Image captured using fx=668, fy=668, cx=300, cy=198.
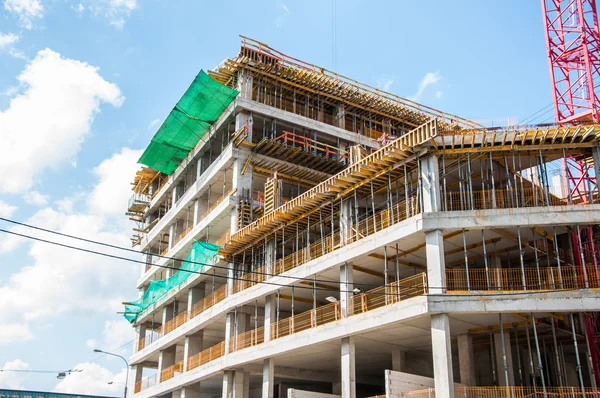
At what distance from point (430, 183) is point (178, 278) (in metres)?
24.2

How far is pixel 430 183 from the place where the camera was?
95.5ft

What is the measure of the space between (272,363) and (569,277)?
620 inches

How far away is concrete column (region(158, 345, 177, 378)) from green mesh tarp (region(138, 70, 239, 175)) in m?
A: 14.3

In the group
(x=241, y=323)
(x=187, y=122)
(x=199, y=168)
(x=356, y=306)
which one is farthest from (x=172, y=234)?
(x=356, y=306)

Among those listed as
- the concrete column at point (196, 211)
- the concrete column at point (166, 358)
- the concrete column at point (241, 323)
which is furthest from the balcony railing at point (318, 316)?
the concrete column at point (196, 211)

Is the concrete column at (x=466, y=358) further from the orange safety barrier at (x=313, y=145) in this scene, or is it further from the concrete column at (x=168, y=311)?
the concrete column at (x=168, y=311)

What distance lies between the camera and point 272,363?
35.9 meters

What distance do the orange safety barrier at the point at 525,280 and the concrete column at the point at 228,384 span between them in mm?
14387

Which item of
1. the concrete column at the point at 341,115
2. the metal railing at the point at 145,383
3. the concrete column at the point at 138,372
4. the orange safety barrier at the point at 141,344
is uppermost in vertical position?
the concrete column at the point at 341,115

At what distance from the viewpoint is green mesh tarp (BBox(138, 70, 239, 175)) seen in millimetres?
43406

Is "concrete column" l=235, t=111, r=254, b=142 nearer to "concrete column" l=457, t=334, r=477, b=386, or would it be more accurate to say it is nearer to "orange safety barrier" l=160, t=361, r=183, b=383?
"orange safety barrier" l=160, t=361, r=183, b=383

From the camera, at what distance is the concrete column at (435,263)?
89.5ft

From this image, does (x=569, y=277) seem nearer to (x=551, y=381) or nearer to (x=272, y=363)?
(x=551, y=381)

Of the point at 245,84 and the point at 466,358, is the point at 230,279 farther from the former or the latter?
the point at 466,358
